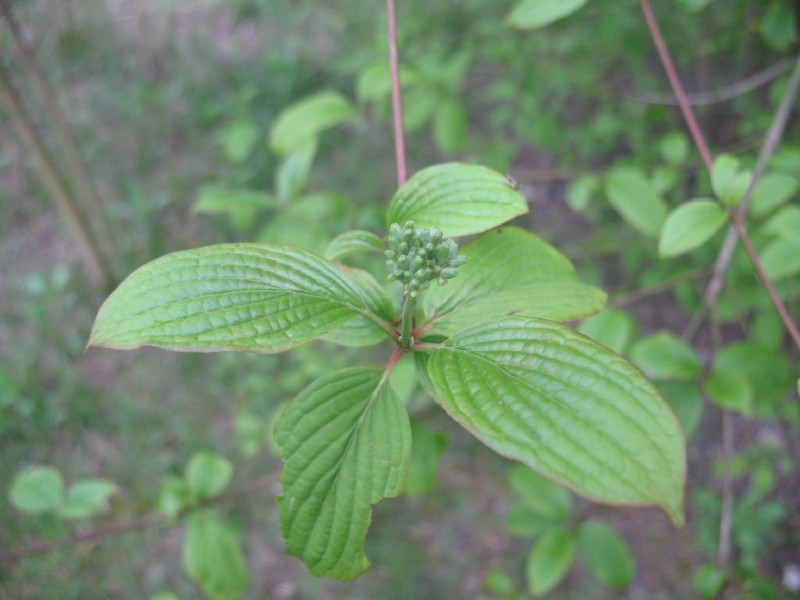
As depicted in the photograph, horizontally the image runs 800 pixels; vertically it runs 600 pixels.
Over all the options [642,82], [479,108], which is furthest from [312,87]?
[642,82]

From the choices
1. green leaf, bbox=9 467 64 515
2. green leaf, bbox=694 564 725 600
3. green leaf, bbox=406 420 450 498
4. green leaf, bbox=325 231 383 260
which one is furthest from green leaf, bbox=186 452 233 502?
green leaf, bbox=694 564 725 600

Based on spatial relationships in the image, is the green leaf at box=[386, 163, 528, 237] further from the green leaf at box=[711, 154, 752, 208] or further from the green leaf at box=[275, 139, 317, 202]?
the green leaf at box=[275, 139, 317, 202]

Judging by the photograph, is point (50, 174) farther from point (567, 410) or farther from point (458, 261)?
point (567, 410)

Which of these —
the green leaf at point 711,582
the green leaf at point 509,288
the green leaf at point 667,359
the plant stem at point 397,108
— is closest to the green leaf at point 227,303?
the green leaf at point 509,288

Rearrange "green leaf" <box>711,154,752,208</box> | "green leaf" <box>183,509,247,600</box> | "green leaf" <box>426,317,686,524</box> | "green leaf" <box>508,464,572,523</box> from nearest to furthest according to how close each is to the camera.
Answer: "green leaf" <box>426,317,686,524</box>
"green leaf" <box>711,154,752,208</box>
"green leaf" <box>183,509,247,600</box>
"green leaf" <box>508,464,572,523</box>

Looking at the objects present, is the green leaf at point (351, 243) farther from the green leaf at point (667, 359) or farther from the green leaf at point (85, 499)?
the green leaf at point (85, 499)
